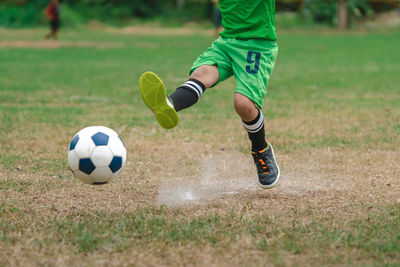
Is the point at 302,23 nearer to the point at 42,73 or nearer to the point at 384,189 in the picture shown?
the point at 42,73

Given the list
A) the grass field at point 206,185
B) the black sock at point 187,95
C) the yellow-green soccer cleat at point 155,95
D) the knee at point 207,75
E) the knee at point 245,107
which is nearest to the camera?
the grass field at point 206,185

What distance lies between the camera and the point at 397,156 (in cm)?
515

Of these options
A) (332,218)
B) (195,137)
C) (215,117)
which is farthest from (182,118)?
(332,218)

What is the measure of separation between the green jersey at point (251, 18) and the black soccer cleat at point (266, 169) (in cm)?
83

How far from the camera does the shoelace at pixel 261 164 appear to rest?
4031 mm

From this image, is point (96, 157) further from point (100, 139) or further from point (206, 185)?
point (206, 185)

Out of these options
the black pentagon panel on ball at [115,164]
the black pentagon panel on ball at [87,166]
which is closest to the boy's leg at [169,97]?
the black pentagon panel on ball at [115,164]

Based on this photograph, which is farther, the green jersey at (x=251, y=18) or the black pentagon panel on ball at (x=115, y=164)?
the green jersey at (x=251, y=18)

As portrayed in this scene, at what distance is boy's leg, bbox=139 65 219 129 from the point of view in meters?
3.55

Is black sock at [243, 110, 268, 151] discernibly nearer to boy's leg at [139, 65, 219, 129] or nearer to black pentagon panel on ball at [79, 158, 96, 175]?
boy's leg at [139, 65, 219, 129]

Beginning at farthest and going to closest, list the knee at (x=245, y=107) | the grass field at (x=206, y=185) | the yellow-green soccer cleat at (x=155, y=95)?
the knee at (x=245, y=107)
the yellow-green soccer cleat at (x=155, y=95)
the grass field at (x=206, y=185)

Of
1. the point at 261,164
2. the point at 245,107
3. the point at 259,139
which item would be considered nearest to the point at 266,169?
the point at 261,164

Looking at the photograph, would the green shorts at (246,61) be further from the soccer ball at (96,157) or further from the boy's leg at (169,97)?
the soccer ball at (96,157)

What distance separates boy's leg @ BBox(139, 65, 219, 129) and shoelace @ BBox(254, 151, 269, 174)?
0.63m
